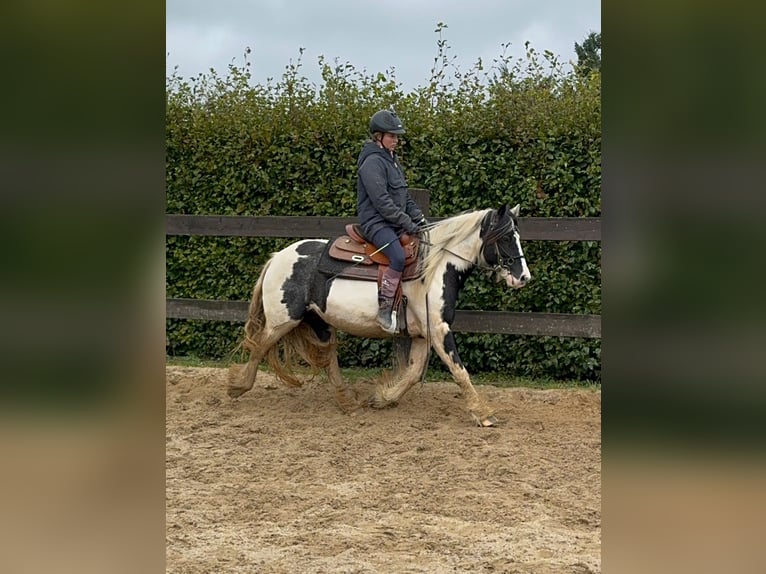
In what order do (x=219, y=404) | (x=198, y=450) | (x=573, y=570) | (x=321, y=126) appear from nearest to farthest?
(x=573, y=570), (x=198, y=450), (x=219, y=404), (x=321, y=126)

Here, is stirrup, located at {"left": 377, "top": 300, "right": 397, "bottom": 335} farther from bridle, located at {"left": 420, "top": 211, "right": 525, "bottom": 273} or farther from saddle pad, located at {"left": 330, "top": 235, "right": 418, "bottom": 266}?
bridle, located at {"left": 420, "top": 211, "right": 525, "bottom": 273}

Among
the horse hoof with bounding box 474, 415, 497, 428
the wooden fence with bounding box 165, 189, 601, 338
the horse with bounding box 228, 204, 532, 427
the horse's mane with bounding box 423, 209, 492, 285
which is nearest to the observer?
the horse hoof with bounding box 474, 415, 497, 428

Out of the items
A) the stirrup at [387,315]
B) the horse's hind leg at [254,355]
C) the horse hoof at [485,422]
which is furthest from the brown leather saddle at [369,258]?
the horse hoof at [485,422]

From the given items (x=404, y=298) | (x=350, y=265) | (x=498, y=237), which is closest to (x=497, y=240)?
(x=498, y=237)

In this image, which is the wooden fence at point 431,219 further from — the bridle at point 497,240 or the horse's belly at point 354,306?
the horse's belly at point 354,306

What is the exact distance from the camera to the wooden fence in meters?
6.29

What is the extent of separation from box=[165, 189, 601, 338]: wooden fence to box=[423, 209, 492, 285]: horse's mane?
0.51 meters

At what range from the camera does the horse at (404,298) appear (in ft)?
19.1

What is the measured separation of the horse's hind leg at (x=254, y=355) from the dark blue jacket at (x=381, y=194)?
1011mm

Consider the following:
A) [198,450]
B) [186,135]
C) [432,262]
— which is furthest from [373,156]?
[186,135]

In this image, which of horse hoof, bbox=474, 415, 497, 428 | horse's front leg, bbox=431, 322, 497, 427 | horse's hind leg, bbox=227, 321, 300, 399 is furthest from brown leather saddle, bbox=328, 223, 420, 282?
horse hoof, bbox=474, 415, 497, 428
